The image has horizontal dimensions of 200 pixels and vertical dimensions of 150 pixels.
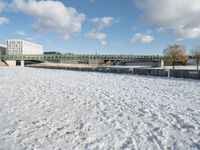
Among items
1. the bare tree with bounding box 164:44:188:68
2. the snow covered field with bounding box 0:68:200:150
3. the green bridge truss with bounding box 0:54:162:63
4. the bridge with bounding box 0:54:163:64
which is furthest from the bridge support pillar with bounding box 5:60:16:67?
the snow covered field with bounding box 0:68:200:150

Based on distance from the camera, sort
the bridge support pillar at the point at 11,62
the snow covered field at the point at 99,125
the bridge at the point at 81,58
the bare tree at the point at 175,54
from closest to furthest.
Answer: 1. the snow covered field at the point at 99,125
2. the bare tree at the point at 175,54
3. the bridge support pillar at the point at 11,62
4. the bridge at the point at 81,58

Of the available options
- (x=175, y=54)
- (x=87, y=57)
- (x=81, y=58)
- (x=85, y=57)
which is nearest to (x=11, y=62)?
(x=81, y=58)

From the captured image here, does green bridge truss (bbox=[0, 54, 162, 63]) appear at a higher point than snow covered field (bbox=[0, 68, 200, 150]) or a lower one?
higher

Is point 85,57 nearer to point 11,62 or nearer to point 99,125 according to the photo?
point 11,62

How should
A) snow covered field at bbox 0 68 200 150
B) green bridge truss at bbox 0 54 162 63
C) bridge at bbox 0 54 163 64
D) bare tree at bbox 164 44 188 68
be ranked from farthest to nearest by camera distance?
green bridge truss at bbox 0 54 162 63 → bridge at bbox 0 54 163 64 → bare tree at bbox 164 44 188 68 → snow covered field at bbox 0 68 200 150

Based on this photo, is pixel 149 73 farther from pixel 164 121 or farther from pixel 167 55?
pixel 167 55

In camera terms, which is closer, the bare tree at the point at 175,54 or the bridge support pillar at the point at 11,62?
the bare tree at the point at 175,54

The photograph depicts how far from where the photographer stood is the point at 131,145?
22.2 ft

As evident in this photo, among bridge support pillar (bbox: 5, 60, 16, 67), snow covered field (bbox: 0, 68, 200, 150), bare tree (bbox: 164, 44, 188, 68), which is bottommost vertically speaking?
snow covered field (bbox: 0, 68, 200, 150)

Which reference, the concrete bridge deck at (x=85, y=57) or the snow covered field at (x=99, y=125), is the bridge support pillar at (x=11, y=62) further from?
the snow covered field at (x=99, y=125)

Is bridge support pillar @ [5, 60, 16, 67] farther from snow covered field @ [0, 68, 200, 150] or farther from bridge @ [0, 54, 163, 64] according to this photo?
snow covered field @ [0, 68, 200, 150]

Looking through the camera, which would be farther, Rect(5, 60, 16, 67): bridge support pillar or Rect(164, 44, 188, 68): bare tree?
Rect(5, 60, 16, 67): bridge support pillar

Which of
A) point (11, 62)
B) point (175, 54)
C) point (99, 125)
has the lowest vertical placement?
point (99, 125)

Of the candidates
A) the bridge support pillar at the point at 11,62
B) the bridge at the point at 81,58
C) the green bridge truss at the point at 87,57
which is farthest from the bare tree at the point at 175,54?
the bridge support pillar at the point at 11,62
